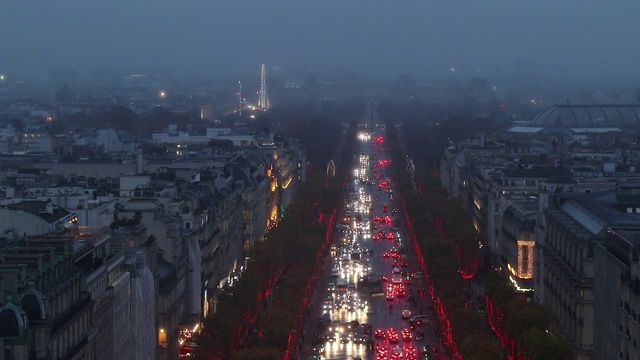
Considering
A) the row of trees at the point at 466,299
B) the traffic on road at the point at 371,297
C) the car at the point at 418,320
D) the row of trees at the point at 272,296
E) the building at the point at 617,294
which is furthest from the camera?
the car at the point at 418,320

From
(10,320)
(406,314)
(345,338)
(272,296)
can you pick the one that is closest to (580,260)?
(345,338)

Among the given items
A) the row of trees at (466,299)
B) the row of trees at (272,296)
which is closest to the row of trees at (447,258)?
the row of trees at (466,299)

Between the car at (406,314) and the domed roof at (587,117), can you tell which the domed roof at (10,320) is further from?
the domed roof at (587,117)

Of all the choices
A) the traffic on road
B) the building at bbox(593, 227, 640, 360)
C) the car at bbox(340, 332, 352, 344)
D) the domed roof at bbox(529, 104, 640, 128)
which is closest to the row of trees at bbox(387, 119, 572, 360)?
the traffic on road

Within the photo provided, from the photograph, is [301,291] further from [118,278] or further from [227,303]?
[118,278]

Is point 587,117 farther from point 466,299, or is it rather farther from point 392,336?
point 392,336

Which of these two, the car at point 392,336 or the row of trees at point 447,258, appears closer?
the row of trees at point 447,258
